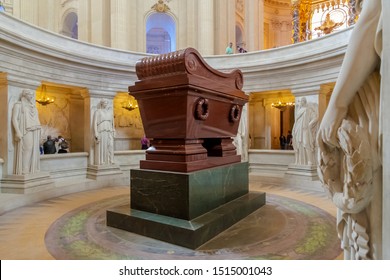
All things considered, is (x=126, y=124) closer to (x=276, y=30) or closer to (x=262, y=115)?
(x=262, y=115)

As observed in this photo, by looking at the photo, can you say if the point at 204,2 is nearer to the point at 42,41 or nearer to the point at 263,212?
the point at 42,41

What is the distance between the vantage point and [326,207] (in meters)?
5.06

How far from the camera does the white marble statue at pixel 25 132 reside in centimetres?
589

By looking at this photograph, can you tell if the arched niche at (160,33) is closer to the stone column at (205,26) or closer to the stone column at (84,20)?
the stone column at (205,26)

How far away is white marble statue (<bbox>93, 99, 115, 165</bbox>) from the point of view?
25.9 feet

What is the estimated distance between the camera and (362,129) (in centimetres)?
129

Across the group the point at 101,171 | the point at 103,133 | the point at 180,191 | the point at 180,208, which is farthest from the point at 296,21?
the point at 180,208

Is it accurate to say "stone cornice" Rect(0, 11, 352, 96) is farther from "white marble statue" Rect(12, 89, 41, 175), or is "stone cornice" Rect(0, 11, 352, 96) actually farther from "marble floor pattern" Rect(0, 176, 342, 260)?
"marble floor pattern" Rect(0, 176, 342, 260)

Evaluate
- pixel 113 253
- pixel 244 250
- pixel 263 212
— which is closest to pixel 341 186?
pixel 244 250

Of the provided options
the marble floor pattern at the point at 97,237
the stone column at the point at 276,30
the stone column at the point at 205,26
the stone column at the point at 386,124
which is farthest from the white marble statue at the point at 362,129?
the stone column at the point at 276,30

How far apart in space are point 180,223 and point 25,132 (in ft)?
16.2

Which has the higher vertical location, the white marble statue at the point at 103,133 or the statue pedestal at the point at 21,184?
the white marble statue at the point at 103,133

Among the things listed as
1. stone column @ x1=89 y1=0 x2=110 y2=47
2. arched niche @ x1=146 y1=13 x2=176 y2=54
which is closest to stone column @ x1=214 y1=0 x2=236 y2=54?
arched niche @ x1=146 y1=13 x2=176 y2=54

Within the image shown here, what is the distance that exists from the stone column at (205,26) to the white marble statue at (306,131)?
7.92 metres
